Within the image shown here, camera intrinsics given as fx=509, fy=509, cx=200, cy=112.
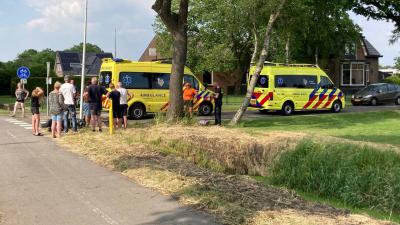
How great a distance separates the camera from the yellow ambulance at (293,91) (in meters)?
24.7

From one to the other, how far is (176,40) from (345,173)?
31.0 ft

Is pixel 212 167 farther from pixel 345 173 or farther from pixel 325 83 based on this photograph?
pixel 325 83

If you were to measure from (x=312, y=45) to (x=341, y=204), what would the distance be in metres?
39.4

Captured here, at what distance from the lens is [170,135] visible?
12820 mm

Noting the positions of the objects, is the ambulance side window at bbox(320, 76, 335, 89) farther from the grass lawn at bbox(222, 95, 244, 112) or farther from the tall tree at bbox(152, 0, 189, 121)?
the tall tree at bbox(152, 0, 189, 121)

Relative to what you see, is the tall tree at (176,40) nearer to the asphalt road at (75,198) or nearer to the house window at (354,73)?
the asphalt road at (75,198)

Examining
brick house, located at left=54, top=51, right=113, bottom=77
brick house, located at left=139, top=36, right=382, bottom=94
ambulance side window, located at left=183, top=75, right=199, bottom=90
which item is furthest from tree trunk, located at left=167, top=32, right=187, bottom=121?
brick house, located at left=54, top=51, right=113, bottom=77

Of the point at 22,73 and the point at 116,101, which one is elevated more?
the point at 22,73

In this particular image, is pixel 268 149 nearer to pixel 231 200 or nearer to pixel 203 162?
pixel 203 162

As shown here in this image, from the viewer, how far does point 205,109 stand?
24438 millimetres

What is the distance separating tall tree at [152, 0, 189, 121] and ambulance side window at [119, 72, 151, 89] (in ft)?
15.7

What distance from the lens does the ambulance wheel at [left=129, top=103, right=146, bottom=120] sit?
22.4 meters

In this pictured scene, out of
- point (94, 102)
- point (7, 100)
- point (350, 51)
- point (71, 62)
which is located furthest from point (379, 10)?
point (71, 62)

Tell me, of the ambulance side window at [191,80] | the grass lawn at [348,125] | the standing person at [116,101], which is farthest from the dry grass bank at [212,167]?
the ambulance side window at [191,80]
